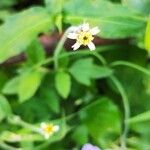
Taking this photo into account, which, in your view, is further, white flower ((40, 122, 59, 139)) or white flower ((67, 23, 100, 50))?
white flower ((40, 122, 59, 139))

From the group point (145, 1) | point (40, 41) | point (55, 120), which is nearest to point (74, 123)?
point (55, 120)

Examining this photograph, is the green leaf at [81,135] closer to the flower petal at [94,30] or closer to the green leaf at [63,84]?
the green leaf at [63,84]

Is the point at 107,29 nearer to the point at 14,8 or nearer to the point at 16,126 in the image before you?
the point at 16,126

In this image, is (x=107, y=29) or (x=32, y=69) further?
(x=32, y=69)

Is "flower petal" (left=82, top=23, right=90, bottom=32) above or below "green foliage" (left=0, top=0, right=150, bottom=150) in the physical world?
below

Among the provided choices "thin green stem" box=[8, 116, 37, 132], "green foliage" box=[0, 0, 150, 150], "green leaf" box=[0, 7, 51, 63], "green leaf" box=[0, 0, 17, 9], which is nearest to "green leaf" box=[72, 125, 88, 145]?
"green foliage" box=[0, 0, 150, 150]

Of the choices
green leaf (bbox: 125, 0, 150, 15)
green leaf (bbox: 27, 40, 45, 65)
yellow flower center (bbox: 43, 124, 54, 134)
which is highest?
green leaf (bbox: 125, 0, 150, 15)

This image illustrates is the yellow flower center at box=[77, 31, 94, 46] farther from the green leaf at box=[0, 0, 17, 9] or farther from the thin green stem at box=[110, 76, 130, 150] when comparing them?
the green leaf at box=[0, 0, 17, 9]
